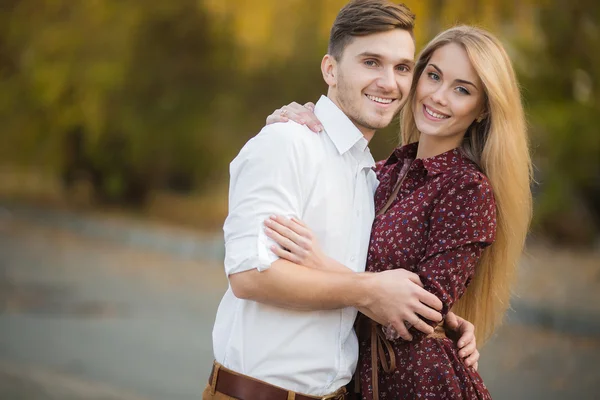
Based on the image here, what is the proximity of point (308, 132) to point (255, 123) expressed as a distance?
10.9 metres

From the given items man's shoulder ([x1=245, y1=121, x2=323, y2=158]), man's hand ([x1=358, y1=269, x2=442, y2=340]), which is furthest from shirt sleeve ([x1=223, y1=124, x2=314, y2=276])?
man's hand ([x1=358, y1=269, x2=442, y2=340])

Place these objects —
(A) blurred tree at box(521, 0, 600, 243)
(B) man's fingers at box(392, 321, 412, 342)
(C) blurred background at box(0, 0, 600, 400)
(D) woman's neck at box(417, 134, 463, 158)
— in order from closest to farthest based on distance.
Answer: (B) man's fingers at box(392, 321, 412, 342)
(D) woman's neck at box(417, 134, 463, 158)
(C) blurred background at box(0, 0, 600, 400)
(A) blurred tree at box(521, 0, 600, 243)

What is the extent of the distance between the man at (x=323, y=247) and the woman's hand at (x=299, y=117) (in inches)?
1.7

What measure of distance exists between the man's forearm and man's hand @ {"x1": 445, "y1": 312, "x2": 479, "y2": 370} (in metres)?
0.47

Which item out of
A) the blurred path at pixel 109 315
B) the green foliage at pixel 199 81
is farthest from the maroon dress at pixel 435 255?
the green foliage at pixel 199 81

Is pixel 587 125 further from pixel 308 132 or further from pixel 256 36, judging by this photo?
pixel 308 132

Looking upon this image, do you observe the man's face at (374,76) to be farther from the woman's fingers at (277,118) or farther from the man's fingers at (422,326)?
the man's fingers at (422,326)

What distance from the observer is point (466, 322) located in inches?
121

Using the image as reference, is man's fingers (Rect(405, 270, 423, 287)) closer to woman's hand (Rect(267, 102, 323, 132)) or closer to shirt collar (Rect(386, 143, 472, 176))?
shirt collar (Rect(386, 143, 472, 176))

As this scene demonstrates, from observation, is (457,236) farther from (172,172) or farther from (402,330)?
(172,172)

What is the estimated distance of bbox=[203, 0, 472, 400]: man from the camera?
2646mm

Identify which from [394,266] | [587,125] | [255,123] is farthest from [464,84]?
[255,123]

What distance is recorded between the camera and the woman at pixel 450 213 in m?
2.78

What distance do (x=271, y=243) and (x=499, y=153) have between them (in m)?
0.89
